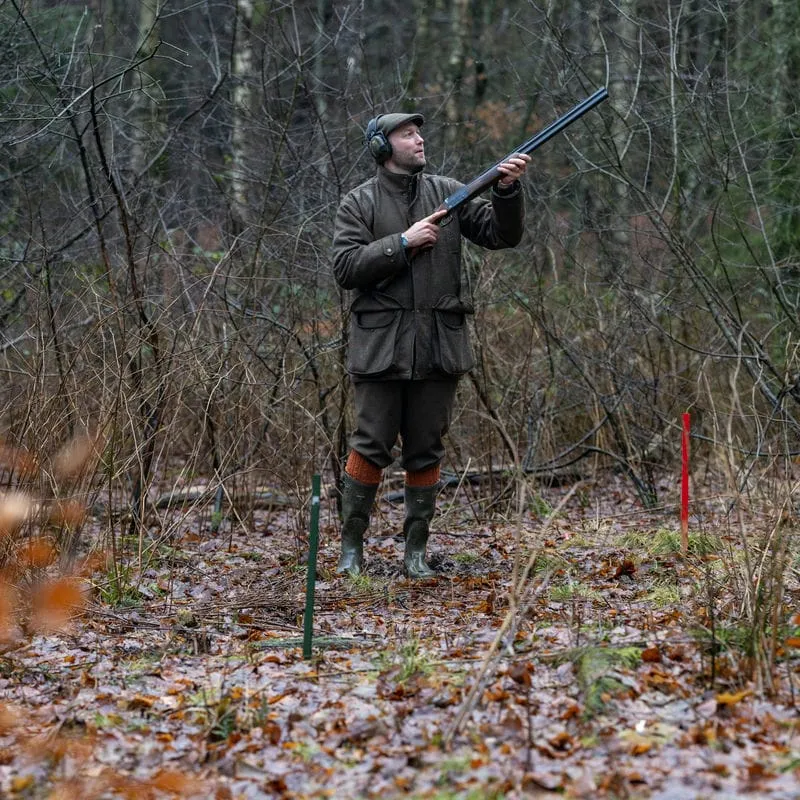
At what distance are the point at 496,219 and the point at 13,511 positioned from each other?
2571 mm

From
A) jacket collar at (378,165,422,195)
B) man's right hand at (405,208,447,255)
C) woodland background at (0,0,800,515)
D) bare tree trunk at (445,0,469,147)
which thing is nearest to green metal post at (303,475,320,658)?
man's right hand at (405,208,447,255)

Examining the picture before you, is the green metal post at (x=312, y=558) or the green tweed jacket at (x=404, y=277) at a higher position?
the green tweed jacket at (x=404, y=277)

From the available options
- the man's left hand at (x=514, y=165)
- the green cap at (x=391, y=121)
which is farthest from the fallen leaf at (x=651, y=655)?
the green cap at (x=391, y=121)

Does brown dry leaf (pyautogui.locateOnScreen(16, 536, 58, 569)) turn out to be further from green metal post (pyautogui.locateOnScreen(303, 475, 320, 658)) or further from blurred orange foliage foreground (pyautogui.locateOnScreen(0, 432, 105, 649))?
green metal post (pyautogui.locateOnScreen(303, 475, 320, 658))

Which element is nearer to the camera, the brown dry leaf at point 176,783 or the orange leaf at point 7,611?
the brown dry leaf at point 176,783

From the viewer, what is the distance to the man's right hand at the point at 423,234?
5.27m

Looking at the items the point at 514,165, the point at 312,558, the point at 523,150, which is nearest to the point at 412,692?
the point at 312,558

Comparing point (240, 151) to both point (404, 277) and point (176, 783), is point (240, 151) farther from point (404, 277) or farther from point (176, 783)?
point (176, 783)

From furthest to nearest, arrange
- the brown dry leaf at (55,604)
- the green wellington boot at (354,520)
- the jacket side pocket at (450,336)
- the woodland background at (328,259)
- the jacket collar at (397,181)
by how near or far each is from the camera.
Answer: the woodland background at (328,259) < the green wellington boot at (354,520) < the jacket collar at (397,181) < the jacket side pocket at (450,336) < the brown dry leaf at (55,604)

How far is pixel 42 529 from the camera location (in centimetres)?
505

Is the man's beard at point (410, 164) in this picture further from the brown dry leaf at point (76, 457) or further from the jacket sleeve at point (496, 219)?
the brown dry leaf at point (76, 457)

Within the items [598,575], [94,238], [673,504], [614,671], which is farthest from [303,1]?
[614,671]

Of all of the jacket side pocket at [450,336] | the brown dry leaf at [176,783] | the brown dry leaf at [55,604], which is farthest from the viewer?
the jacket side pocket at [450,336]

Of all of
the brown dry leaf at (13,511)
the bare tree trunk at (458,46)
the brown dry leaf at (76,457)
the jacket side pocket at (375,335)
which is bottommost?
the brown dry leaf at (13,511)
